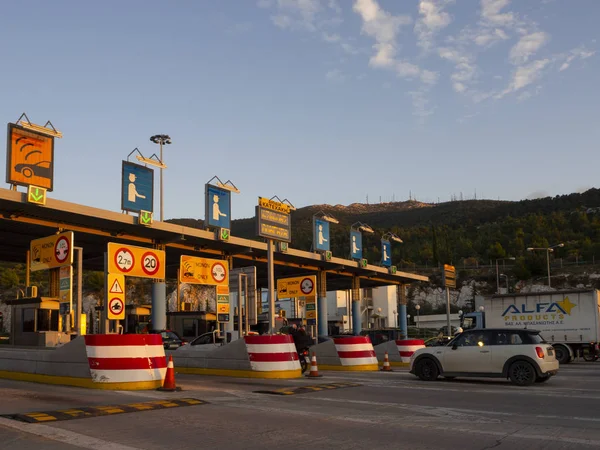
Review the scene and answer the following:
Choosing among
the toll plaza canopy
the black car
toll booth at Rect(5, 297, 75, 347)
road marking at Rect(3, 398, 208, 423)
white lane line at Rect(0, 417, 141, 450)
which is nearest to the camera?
white lane line at Rect(0, 417, 141, 450)

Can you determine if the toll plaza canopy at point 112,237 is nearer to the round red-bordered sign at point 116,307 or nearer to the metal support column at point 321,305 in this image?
the metal support column at point 321,305

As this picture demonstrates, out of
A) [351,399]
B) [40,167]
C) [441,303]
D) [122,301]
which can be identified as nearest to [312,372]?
[351,399]

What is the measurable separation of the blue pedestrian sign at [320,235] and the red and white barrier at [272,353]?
26.1m

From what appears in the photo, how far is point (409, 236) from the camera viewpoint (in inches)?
5507

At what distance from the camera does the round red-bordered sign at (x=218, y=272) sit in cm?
2997

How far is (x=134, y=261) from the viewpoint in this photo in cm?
2381

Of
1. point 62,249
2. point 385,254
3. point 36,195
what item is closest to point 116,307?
point 62,249

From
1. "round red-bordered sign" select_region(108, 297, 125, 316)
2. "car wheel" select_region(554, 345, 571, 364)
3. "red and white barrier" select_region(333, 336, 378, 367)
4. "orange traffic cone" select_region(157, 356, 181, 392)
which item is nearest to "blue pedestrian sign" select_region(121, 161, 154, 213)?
"round red-bordered sign" select_region(108, 297, 125, 316)

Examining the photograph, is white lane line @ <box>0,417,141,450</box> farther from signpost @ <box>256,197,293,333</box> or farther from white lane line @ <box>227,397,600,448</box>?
signpost @ <box>256,197,293,333</box>

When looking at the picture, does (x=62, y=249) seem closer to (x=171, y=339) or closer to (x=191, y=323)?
(x=171, y=339)

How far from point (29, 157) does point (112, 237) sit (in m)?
7.81

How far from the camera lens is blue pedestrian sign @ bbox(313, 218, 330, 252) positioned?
1734 inches

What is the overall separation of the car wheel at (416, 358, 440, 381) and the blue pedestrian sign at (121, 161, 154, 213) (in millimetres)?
17118

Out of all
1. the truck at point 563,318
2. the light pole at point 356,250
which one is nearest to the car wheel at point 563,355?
the truck at point 563,318
